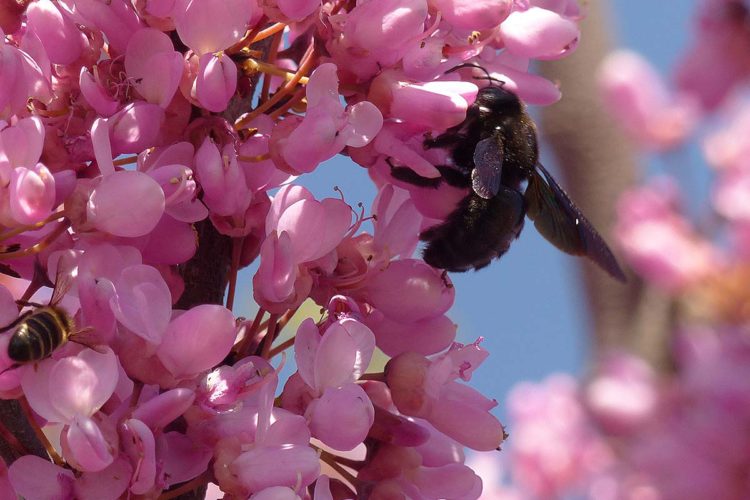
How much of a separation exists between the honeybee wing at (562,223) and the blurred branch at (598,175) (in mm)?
2020

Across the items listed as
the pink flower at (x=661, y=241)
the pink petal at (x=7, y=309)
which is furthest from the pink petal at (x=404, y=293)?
the pink flower at (x=661, y=241)

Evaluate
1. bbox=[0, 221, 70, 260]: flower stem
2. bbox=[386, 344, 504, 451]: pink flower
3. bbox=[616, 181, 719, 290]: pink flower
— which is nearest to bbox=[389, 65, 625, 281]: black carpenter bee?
bbox=[386, 344, 504, 451]: pink flower

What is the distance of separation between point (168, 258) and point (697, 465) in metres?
2.52

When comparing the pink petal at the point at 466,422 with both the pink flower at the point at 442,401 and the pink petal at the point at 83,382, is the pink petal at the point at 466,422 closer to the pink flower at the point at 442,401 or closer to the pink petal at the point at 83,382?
the pink flower at the point at 442,401

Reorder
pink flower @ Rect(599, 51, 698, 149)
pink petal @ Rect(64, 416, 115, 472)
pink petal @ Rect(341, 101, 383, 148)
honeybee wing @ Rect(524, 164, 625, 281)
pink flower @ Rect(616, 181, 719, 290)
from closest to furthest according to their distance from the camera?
pink petal @ Rect(64, 416, 115, 472) → pink petal @ Rect(341, 101, 383, 148) → honeybee wing @ Rect(524, 164, 625, 281) → pink flower @ Rect(616, 181, 719, 290) → pink flower @ Rect(599, 51, 698, 149)

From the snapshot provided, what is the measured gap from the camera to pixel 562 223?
0.90 meters

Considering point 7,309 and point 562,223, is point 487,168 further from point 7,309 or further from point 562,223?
point 7,309

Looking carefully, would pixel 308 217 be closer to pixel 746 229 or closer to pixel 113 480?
pixel 113 480

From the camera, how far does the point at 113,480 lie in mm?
518

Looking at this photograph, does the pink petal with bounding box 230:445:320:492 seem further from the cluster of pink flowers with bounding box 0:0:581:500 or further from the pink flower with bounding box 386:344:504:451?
the pink flower with bounding box 386:344:504:451

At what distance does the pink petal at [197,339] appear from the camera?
0.54 m

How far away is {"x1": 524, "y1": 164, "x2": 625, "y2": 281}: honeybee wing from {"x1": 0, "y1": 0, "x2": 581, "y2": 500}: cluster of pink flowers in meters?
0.20

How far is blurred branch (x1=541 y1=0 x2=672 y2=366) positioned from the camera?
9.55ft

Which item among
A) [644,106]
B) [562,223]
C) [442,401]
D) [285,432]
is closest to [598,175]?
[644,106]
